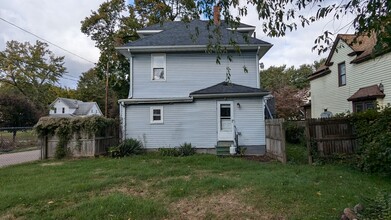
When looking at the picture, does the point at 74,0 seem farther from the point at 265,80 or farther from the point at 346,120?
the point at 265,80

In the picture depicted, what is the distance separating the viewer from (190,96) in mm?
13648

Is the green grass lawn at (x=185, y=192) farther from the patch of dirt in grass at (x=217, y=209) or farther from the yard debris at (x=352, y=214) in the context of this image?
the yard debris at (x=352, y=214)

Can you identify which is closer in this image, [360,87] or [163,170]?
[163,170]

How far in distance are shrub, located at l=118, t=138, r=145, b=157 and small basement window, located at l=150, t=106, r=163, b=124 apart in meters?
1.32

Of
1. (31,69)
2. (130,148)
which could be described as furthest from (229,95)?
(31,69)

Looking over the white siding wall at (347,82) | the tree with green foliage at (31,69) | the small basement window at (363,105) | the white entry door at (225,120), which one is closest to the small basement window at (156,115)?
the white entry door at (225,120)

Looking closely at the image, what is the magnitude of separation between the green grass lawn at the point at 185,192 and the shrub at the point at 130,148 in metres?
3.43

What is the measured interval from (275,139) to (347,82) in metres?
9.62

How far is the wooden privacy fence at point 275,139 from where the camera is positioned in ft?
32.9

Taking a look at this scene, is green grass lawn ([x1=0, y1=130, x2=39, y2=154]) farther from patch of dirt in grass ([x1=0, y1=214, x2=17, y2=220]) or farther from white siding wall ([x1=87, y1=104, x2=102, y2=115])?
white siding wall ([x1=87, y1=104, x2=102, y2=115])

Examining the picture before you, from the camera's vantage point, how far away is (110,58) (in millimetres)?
26391

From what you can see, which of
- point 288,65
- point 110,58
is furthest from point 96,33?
point 288,65

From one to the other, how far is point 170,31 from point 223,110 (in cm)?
590

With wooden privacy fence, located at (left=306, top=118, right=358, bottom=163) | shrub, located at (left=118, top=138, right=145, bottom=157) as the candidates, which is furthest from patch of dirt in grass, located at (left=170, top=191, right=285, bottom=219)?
shrub, located at (left=118, top=138, right=145, bottom=157)
